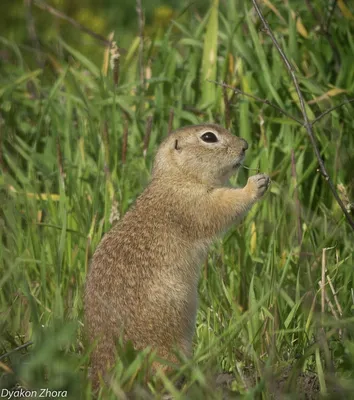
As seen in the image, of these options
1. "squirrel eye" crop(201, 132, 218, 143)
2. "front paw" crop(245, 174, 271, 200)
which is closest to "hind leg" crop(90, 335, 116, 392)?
"front paw" crop(245, 174, 271, 200)

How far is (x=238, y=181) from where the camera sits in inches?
226

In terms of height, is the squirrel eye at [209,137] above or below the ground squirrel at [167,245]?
above

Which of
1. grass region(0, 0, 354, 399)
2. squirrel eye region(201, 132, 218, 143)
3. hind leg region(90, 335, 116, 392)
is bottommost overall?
hind leg region(90, 335, 116, 392)

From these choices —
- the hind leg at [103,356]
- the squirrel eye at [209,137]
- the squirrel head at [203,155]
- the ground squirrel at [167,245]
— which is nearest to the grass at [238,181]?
the hind leg at [103,356]

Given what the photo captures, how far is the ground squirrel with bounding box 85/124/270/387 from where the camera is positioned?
405cm

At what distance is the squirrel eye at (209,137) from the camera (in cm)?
478

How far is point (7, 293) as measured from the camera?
502cm

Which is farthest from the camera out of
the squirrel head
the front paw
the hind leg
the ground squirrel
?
the squirrel head

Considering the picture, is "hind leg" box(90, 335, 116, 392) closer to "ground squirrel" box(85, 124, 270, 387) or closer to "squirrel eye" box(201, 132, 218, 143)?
"ground squirrel" box(85, 124, 270, 387)

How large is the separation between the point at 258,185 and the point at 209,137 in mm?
416

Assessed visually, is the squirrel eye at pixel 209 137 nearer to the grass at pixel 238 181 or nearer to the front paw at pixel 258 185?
the front paw at pixel 258 185

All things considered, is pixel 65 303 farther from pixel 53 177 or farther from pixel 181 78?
pixel 181 78

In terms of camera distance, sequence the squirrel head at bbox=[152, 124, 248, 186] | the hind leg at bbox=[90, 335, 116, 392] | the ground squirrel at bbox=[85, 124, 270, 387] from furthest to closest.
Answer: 1. the squirrel head at bbox=[152, 124, 248, 186]
2. the ground squirrel at bbox=[85, 124, 270, 387]
3. the hind leg at bbox=[90, 335, 116, 392]

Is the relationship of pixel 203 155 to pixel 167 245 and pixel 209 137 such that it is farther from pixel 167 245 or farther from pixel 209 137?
pixel 167 245
